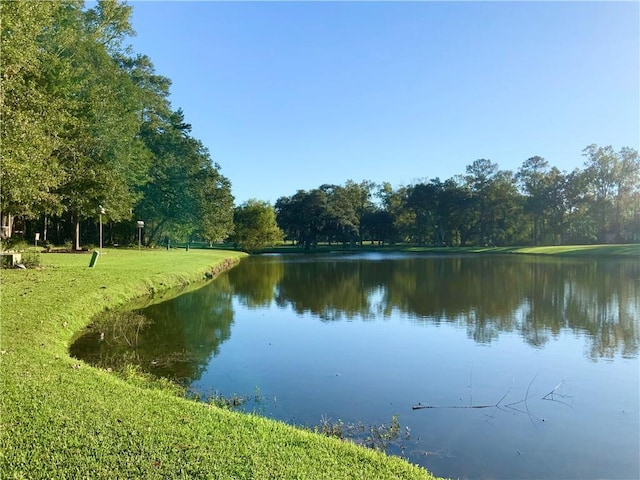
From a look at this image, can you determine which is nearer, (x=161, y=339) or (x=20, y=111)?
(x=161, y=339)

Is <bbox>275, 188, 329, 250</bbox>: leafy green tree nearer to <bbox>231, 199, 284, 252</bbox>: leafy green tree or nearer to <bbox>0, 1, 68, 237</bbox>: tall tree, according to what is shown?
<bbox>231, 199, 284, 252</bbox>: leafy green tree

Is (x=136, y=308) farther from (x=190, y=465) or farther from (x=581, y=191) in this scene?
(x=581, y=191)

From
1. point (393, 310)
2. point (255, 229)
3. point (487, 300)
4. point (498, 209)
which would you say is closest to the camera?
point (393, 310)

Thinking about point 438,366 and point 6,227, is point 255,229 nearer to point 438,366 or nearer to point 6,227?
point 6,227

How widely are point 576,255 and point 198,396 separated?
174 feet

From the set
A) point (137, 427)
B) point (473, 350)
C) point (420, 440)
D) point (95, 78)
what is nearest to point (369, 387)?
point (420, 440)

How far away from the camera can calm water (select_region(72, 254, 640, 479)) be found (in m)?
5.76

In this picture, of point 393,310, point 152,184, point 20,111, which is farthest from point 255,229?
point 20,111

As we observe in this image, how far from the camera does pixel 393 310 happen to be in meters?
15.8

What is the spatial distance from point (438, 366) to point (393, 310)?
671 centimetres

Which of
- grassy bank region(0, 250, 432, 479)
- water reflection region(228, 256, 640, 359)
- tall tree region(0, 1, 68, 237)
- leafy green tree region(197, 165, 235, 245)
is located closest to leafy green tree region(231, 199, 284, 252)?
leafy green tree region(197, 165, 235, 245)

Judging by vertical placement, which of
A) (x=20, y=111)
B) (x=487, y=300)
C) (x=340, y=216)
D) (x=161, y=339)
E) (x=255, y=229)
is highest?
(x=340, y=216)

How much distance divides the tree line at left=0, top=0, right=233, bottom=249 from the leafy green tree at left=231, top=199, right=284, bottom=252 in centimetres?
1229

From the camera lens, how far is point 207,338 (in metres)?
11.4
